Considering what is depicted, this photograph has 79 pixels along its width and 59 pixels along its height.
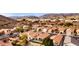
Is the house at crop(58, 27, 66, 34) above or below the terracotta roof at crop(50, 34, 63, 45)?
above

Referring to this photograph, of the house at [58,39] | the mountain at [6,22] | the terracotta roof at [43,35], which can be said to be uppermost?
the mountain at [6,22]

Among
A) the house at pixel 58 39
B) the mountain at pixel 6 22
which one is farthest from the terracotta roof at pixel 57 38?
the mountain at pixel 6 22

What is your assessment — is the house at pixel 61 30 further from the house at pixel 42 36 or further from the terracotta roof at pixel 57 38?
the house at pixel 42 36

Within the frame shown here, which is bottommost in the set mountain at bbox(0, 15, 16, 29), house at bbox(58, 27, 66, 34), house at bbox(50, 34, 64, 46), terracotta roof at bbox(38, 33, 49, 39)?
house at bbox(50, 34, 64, 46)

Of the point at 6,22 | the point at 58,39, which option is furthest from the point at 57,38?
the point at 6,22

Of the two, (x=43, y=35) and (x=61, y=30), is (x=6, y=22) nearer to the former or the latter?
(x=43, y=35)

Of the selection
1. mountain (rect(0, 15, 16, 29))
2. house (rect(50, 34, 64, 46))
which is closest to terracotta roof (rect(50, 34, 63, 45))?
house (rect(50, 34, 64, 46))

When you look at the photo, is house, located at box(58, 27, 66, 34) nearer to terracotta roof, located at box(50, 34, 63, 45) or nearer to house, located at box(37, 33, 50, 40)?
terracotta roof, located at box(50, 34, 63, 45)

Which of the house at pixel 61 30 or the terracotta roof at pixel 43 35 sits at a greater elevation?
the house at pixel 61 30
